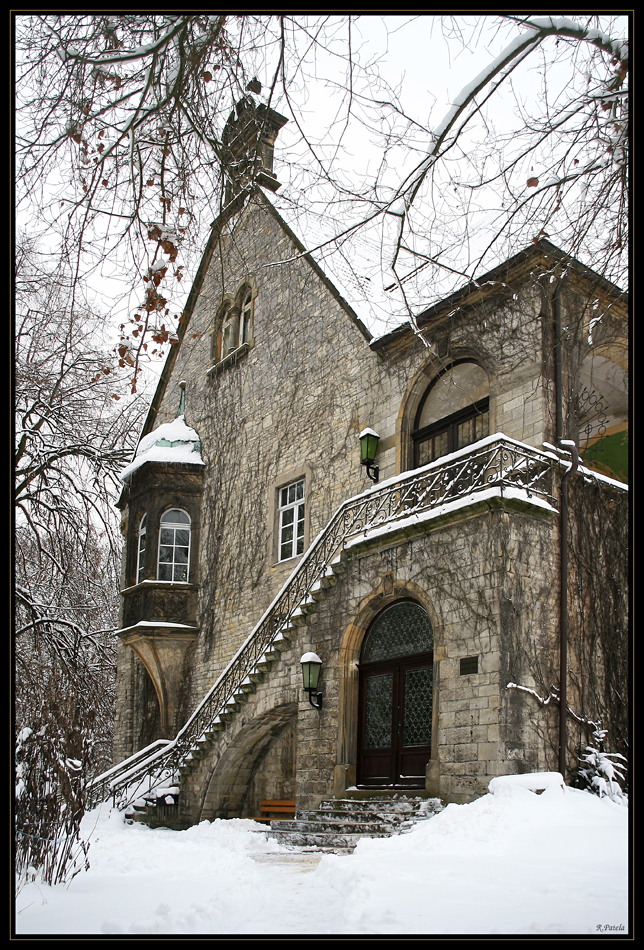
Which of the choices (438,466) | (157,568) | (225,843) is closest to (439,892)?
(225,843)

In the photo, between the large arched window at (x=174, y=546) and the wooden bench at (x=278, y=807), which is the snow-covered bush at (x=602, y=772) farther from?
the large arched window at (x=174, y=546)

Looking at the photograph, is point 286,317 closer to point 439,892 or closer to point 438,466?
point 438,466

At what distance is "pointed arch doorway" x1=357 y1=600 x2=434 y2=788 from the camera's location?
10984mm

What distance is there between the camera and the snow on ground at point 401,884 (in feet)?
15.2

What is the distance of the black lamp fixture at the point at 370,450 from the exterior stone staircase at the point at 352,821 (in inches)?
203

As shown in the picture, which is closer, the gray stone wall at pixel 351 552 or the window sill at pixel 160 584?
the gray stone wall at pixel 351 552

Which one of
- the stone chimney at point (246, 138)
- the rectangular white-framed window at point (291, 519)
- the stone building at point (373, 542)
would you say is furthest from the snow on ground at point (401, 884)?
the rectangular white-framed window at point (291, 519)

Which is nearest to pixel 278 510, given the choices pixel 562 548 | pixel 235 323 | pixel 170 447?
pixel 170 447

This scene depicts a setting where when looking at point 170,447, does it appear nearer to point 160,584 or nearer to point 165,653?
point 160,584

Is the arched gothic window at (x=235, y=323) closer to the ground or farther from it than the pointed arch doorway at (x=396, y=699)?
farther from it

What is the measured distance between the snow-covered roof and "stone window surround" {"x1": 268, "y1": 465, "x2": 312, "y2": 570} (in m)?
3.39

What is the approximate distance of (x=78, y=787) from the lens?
20.8 feet

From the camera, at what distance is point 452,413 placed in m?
13.0

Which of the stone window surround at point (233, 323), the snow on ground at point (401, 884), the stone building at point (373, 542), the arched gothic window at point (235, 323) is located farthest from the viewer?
the arched gothic window at point (235, 323)
